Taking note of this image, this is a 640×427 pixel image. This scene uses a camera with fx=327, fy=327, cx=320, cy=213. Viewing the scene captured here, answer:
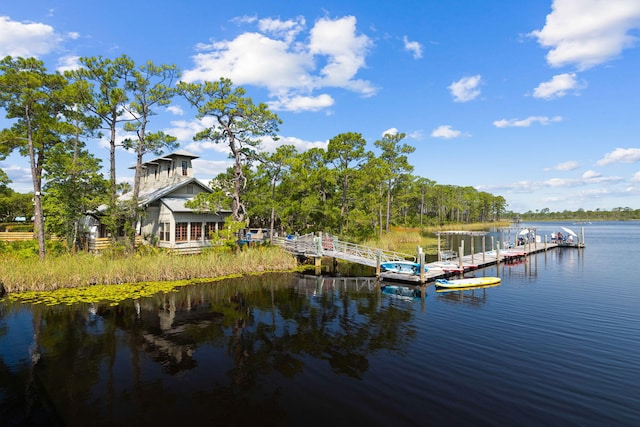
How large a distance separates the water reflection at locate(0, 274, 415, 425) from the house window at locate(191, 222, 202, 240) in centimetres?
1137

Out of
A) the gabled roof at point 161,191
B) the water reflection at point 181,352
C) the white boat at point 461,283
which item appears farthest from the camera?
the gabled roof at point 161,191

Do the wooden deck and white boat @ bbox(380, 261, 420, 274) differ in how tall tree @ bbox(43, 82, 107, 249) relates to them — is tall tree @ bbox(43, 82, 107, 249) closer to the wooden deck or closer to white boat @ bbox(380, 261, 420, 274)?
the wooden deck

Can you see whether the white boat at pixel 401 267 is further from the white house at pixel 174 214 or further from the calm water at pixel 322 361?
the white house at pixel 174 214

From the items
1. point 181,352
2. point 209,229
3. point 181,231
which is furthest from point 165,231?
point 181,352

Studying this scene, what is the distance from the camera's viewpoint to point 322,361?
11320mm

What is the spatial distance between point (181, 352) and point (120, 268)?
485 inches

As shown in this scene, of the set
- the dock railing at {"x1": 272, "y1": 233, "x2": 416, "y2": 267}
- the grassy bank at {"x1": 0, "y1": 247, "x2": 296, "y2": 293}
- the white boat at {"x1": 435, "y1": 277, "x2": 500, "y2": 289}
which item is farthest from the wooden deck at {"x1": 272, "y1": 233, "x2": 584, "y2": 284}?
the grassy bank at {"x1": 0, "y1": 247, "x2": 296, "y2": 293}

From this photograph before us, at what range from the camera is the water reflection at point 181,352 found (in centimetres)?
858

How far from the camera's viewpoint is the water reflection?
8.58 m

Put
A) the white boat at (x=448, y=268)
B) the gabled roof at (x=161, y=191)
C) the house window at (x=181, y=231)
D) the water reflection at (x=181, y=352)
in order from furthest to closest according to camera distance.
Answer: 1. the house window at (x=181, y=231)
2. the gabled roof at (x=161, y=191)
3. the white boat at (x=448, y=268)
4. the water reflection at (x=181, y=352)

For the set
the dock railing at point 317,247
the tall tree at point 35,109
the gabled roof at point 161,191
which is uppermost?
the tall tree at point 35,109

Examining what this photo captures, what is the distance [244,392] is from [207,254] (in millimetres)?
18620

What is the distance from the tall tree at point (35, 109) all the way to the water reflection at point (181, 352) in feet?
38.1

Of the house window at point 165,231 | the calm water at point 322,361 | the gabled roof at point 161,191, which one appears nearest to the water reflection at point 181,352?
the calm water at point 322,361
